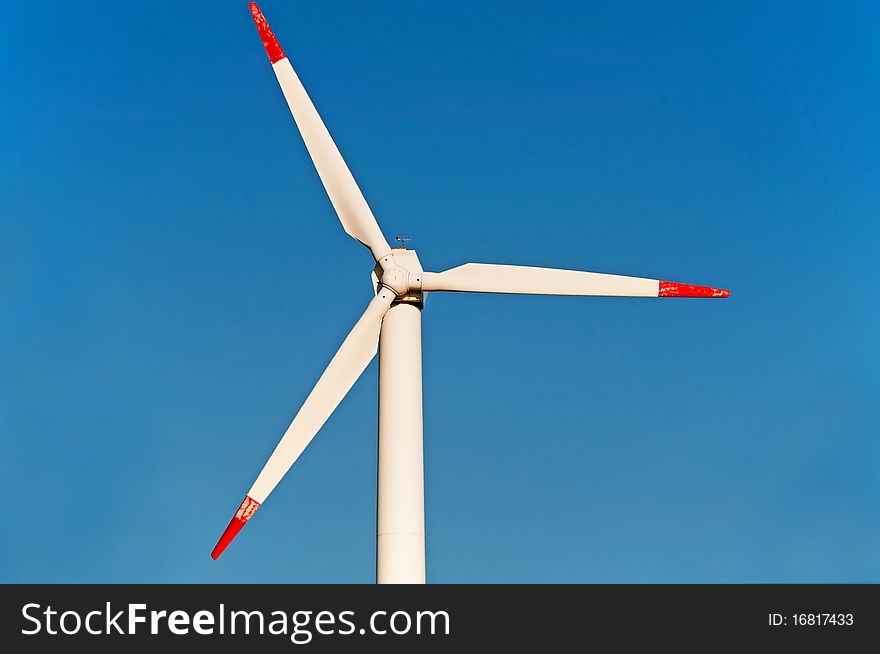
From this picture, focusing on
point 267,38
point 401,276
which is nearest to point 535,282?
point 401,276

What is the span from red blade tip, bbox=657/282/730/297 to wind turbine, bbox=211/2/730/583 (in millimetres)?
31

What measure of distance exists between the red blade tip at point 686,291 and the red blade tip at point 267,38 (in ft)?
44.9

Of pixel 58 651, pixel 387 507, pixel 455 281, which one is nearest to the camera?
pixel 58 651

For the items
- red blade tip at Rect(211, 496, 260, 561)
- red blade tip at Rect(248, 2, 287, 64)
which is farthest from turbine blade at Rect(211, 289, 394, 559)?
red blade tip at Rect(248, 2, 287, 64)

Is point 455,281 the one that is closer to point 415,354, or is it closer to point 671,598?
point 415,354

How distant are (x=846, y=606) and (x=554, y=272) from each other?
43.3 feet

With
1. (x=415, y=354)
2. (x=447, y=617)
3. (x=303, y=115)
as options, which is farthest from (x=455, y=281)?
(x=447, y=617)

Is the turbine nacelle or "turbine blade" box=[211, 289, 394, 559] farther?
the turbine nacelle

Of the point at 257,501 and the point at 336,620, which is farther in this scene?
the point at 257,501

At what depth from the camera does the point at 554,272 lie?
4225 centimetres

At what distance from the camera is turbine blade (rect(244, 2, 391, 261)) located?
138ft

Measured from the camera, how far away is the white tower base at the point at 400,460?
37750mm

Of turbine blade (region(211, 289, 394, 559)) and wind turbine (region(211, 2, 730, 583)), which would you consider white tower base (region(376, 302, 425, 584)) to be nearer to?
wind turbine (region(211, 2, 730, 583))

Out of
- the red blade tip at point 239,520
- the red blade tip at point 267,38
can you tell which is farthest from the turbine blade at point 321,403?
the red blade tip at point 267,38
